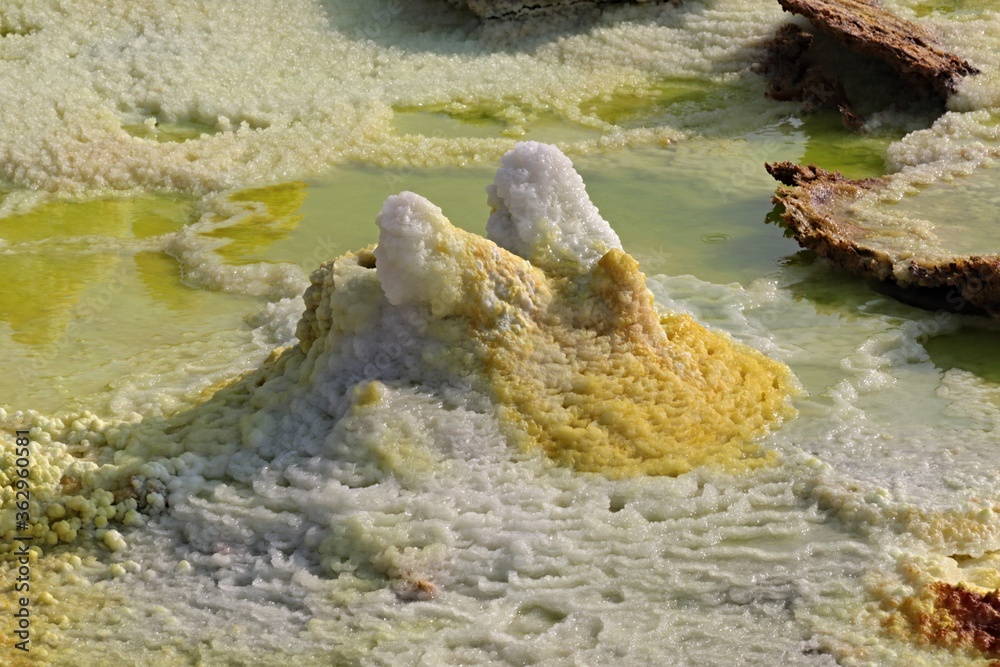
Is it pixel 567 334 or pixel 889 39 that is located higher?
pixel 889 39

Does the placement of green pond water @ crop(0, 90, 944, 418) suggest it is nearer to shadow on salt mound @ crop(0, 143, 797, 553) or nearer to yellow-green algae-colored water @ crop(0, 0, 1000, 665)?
yellow-green algae-colored water @ crop(0, 0, 1000, 665)

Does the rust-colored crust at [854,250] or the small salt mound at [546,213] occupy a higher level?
the small salt mound at [546,213]

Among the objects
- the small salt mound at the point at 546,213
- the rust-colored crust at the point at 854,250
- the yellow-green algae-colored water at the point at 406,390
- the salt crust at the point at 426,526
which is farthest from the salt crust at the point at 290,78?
the salt crust at the point at 426,526

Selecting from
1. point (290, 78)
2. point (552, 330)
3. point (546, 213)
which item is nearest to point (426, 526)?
point (552, 330)

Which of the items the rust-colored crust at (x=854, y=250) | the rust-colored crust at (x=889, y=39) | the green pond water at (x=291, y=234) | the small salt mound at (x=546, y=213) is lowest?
the green pond water at (x=291, y=234)

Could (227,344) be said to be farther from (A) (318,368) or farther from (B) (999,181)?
(B) (999,181)

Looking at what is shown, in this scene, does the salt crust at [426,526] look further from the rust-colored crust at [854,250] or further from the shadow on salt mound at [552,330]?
the rust-colored crust at [854,250]

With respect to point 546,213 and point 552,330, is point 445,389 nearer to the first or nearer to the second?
point 552,330

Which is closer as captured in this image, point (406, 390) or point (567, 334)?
point (406, 390)

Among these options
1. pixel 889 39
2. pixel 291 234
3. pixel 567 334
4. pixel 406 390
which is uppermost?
pixel 889 39
